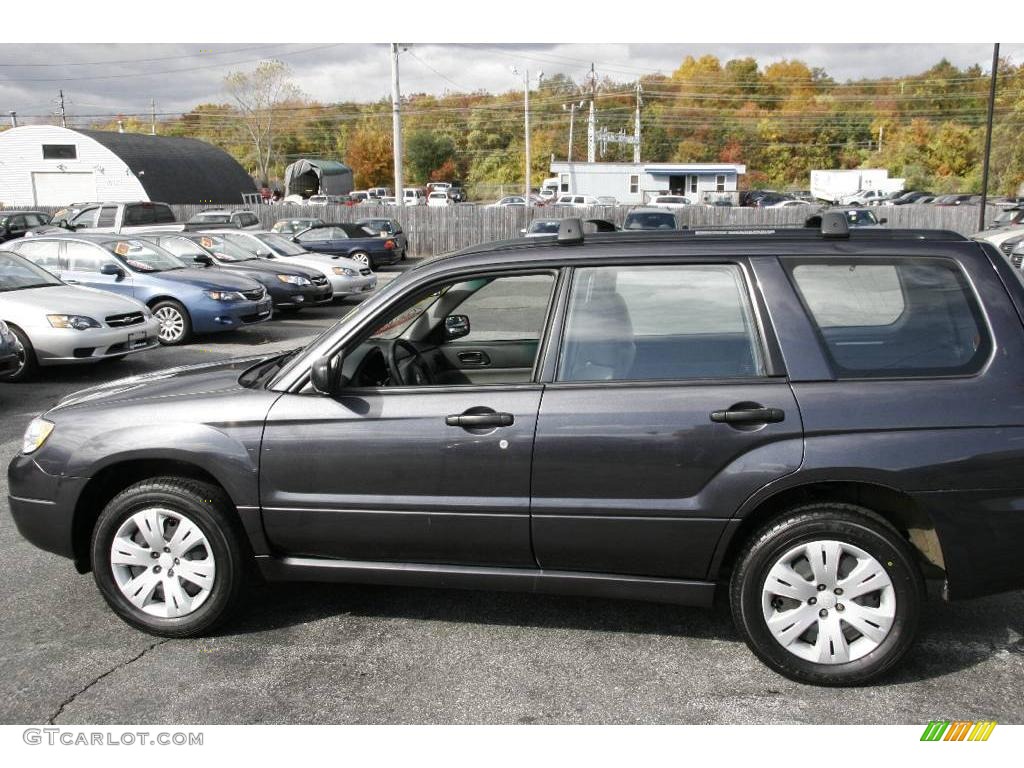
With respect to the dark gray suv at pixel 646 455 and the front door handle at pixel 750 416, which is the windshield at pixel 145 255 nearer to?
the dark gray suv at pixel 646 455

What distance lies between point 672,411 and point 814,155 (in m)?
90.3

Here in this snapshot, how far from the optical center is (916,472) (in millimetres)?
3428

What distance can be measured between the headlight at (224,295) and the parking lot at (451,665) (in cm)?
892

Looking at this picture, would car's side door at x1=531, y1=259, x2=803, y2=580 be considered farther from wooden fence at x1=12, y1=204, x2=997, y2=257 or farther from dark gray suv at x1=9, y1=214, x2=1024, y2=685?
wooden fence at x1=12, y1=204, x2=997, y2=257

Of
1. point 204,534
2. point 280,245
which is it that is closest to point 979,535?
point 204,534

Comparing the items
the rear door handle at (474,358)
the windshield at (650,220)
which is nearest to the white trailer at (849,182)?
the windshield at (650,220)

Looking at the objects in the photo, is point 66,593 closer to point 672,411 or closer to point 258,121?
point 672,411

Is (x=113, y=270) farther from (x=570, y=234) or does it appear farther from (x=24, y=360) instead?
(x=570, y=234)

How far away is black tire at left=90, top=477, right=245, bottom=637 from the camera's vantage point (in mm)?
3920

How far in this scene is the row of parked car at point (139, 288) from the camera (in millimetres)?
10125

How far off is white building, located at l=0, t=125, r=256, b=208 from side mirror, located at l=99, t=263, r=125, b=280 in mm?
34115

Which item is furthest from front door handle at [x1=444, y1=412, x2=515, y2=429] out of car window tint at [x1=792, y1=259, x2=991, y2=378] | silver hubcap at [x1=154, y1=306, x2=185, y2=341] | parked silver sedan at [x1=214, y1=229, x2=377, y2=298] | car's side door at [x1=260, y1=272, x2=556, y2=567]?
parked silver sedan at [x1=214, y1=229, x2=377, y2=298]

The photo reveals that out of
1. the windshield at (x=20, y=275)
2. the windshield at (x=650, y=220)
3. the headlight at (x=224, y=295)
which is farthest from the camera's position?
the windshield at (x=650, y=220)

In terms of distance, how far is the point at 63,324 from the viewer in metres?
10.1
